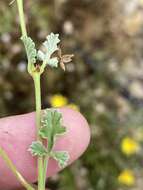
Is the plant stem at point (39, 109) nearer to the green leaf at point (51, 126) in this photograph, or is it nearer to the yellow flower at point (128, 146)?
the green leaf at point (51, 126)

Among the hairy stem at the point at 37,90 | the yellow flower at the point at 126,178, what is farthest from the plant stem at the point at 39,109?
the yellow flower at the point at 126,178

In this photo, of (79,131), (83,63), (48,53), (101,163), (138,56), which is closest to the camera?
(48,53)

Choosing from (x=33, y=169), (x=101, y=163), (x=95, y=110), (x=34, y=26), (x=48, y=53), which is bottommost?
(x=101, y=163)

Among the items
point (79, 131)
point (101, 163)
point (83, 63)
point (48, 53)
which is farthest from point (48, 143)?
point (83, 63)

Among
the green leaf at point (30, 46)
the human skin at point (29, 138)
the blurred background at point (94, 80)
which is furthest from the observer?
the blurred background at point (94, 80)

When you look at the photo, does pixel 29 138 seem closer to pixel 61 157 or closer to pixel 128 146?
pixel 61 157

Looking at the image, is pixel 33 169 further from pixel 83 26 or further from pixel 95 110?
pixel 83 26

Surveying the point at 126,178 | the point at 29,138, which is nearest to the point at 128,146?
the point at 126,178
